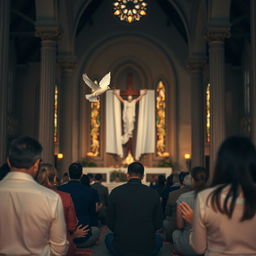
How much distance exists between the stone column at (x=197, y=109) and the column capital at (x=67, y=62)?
502 centimetres

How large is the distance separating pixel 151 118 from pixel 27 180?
17546 millimetres

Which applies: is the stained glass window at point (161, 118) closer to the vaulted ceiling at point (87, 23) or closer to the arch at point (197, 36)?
the vaulted ceiling at point (87, 23)

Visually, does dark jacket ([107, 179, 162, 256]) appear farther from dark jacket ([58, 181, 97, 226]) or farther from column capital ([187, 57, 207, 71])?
column capital ([187, 57, 207, 71])

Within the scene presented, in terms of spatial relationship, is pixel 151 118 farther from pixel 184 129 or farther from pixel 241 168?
pixel 241 168

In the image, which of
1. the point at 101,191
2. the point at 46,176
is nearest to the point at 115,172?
the point at 101,191

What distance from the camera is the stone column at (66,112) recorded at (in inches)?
701

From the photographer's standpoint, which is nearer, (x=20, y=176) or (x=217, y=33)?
(x=20, y=176)

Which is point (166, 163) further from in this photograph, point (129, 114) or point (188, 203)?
point (188, 203)

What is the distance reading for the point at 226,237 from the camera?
2.42 m

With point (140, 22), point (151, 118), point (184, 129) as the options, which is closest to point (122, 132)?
point (151, 118)

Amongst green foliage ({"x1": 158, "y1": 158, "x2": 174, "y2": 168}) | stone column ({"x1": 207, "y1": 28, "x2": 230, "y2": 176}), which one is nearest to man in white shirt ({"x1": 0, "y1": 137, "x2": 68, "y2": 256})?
stone column ({"x1": 207, "y1": 28, "x2": 230, "y2": 176})

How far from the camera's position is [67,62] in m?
18.0

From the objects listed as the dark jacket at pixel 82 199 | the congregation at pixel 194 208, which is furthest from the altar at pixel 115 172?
the congregation at pixel 194 208

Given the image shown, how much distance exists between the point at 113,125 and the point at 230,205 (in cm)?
1769
